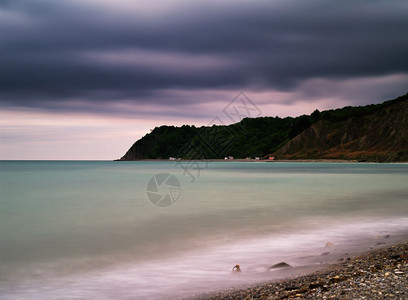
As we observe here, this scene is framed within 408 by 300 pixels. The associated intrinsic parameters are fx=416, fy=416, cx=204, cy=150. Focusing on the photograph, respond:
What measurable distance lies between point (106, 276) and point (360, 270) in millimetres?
5417

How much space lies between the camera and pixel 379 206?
23.2 m

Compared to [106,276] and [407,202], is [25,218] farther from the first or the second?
[407,202]

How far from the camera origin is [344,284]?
22.1 feet

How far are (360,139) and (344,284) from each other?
161419mm

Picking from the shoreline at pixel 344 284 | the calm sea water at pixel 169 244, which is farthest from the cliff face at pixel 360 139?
the shoreline at pixel 344 284

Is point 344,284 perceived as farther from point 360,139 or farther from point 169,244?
point 360,139

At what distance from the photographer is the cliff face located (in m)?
139

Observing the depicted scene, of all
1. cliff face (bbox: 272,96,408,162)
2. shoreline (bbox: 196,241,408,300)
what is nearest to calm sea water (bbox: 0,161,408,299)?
shoreline (bbox: 196,241,408,300)

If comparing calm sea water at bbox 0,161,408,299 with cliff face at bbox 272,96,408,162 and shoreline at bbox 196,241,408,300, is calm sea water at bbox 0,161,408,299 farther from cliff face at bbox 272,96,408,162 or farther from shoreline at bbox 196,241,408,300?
cliff face at bbox 272,96,408,162

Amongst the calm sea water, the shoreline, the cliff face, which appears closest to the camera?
the shoreline

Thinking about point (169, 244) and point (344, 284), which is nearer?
point (344, 284)

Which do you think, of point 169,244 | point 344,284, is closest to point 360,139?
point 169,244

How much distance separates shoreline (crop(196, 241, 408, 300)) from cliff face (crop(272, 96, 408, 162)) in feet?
439

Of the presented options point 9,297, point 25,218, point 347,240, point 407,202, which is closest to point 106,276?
point 9,297
